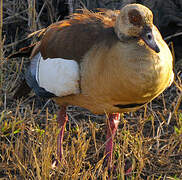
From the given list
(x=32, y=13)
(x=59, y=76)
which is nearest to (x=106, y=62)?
(x=59, y=76)

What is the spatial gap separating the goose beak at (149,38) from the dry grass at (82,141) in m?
0.65

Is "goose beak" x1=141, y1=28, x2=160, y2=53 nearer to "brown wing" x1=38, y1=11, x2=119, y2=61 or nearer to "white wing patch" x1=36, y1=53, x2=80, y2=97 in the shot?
"brown wing" x1=38, y1=11, x2=119, y2=61

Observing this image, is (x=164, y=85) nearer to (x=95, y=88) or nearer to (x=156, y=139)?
(x=95, y=88)

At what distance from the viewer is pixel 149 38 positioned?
8.04ft

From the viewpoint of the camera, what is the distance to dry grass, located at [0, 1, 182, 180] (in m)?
2.54

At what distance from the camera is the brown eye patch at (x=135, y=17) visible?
2.46 metres

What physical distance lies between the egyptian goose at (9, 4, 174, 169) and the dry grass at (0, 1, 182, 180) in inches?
7.1

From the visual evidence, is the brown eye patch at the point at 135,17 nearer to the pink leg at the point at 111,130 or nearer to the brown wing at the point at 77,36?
the brown wing at the point at 77,36

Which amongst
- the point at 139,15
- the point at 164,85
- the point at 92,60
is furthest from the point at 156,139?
the point at 139,15

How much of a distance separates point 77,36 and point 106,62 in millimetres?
401

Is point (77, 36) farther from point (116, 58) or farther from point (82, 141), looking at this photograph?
point (82, 141)

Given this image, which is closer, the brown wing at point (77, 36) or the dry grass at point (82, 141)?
the dry grass at point (82, 141)

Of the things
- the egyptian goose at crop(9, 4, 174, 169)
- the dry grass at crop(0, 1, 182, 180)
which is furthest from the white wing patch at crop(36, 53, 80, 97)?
the dry grass at crop(0, 1, 182, 180)

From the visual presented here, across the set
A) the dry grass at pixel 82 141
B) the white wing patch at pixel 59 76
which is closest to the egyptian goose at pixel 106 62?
the white wing patch at pixel 59 76
